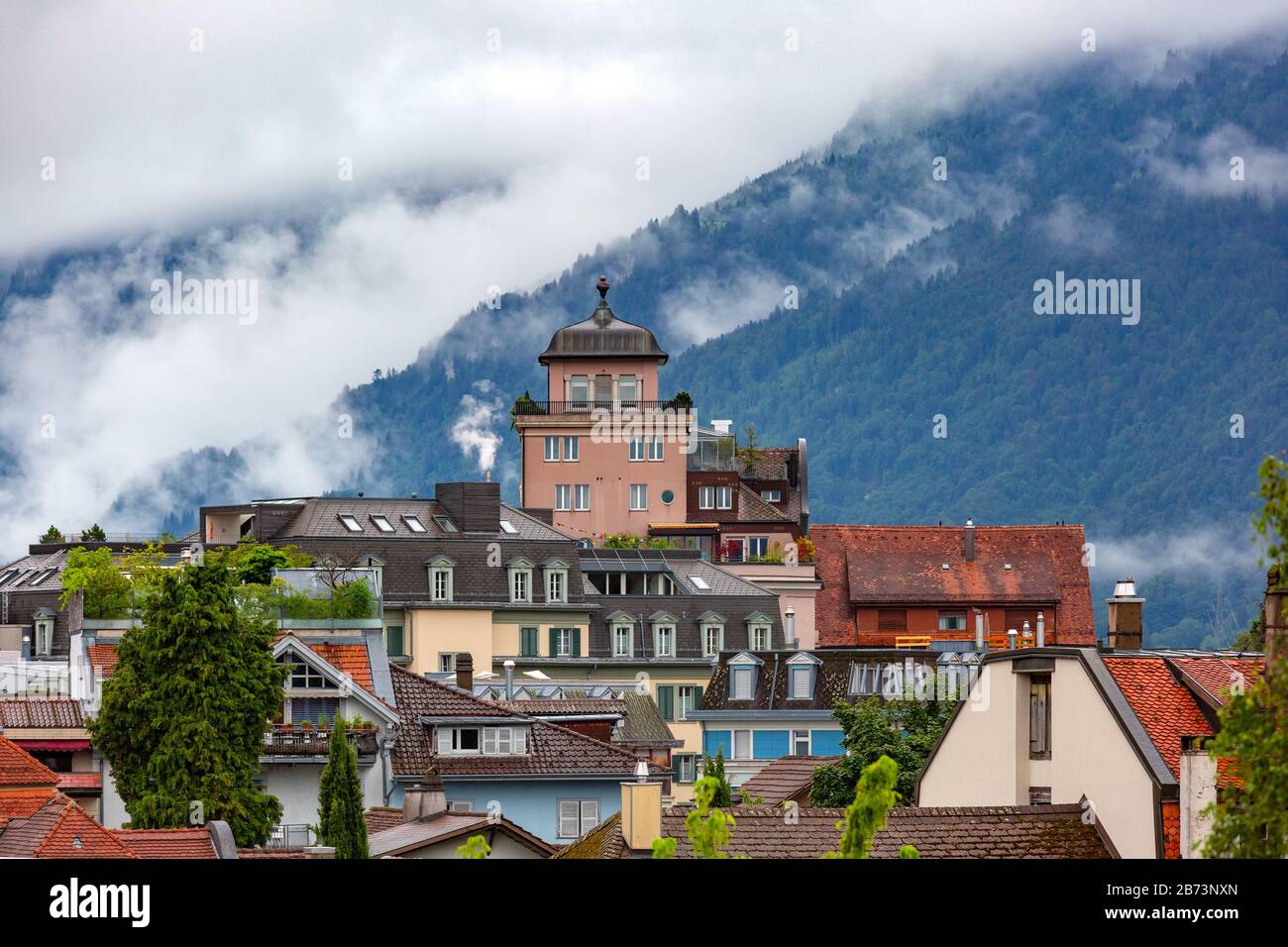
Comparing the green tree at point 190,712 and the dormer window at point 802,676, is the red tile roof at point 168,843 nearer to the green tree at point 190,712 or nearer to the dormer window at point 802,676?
the green tree at point 190,712

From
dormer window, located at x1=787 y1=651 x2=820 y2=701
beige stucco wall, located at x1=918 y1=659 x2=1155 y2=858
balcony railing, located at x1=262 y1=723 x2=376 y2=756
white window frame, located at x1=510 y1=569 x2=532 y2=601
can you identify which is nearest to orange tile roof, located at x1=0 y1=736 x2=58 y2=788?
balcony railing, located at x1=262 y1=723 x2=376 y2=756

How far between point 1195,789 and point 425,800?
23402 millimetres

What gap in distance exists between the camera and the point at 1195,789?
29.6 meters

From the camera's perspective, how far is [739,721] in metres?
88.6

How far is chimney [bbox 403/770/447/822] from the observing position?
49938 millimetres

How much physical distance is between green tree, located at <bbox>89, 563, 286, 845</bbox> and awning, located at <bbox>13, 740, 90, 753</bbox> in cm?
353

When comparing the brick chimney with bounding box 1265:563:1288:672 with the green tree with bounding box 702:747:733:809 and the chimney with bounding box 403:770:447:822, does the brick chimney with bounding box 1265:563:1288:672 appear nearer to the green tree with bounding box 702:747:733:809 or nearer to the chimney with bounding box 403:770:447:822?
the green tree with bounding box 702:747:733:809

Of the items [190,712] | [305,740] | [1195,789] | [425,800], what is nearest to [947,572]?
[305,740]

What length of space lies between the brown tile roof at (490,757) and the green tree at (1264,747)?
42.1 metres

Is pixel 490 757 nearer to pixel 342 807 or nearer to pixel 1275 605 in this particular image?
pixel 342 807

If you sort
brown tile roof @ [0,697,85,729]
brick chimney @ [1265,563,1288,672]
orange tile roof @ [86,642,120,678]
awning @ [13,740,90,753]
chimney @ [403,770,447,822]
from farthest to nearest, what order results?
orange tile roof @ [86,642,120,678] → brown tile roof @ [0,697,85,729] → awning @ [13,740,90,753] → chimney @ [403,770,447,822] → brick chimney @ [1265,563,1288,672]
